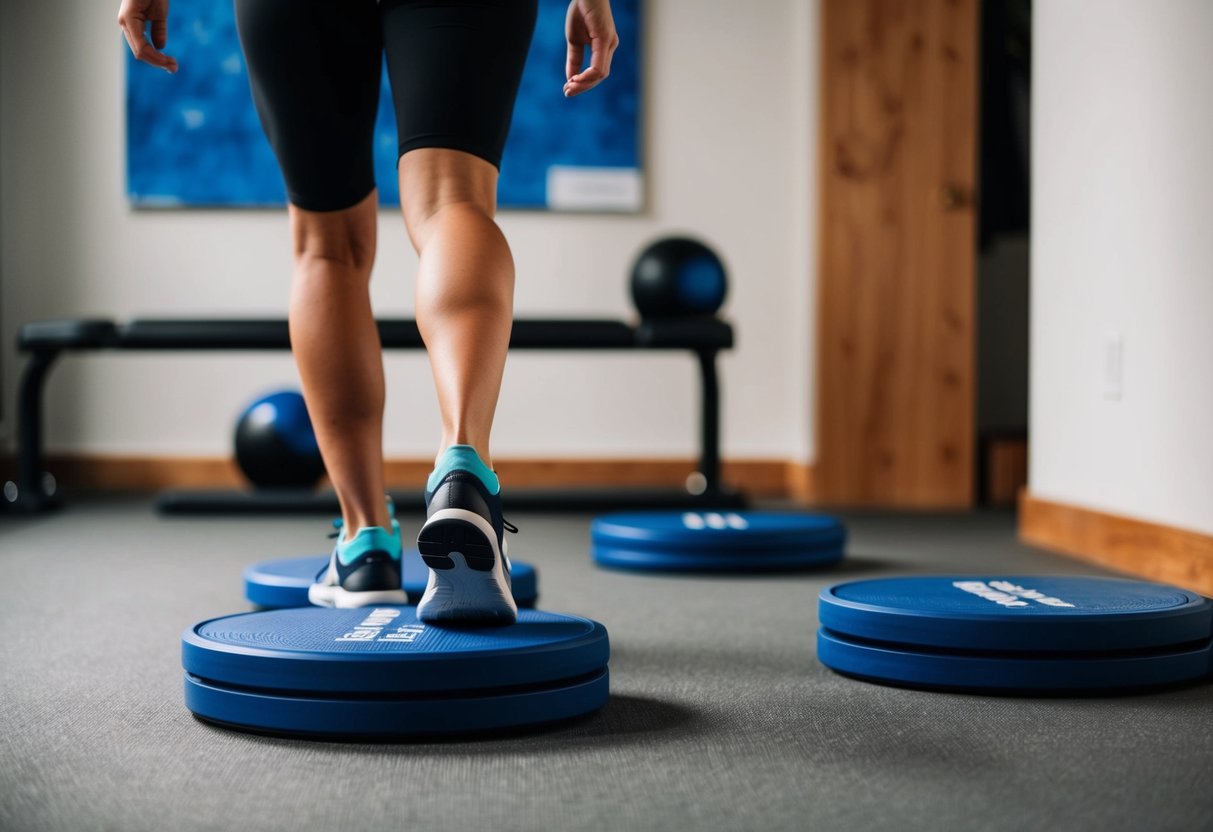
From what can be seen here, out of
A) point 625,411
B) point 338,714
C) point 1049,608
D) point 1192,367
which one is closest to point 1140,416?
point 1192,367

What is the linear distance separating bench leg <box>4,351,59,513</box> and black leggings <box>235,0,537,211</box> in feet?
8.16

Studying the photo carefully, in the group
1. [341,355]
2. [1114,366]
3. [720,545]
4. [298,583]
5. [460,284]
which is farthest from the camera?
[1114,366]

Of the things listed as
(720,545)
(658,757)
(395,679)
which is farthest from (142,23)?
(720,545)

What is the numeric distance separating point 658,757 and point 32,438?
318 cm

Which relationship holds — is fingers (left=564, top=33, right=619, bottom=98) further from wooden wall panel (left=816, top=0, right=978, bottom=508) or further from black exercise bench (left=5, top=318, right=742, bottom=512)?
wooden wall panel (left=816, top=0, right=978, bottom=508)

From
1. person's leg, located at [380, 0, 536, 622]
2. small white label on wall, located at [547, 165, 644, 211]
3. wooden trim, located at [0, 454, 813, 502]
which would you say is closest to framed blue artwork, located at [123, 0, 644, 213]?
small white label on wall, located at [547, 165, 644, 211]

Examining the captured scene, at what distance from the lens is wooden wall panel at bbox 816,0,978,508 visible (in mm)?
4199

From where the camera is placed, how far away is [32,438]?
3.73 m

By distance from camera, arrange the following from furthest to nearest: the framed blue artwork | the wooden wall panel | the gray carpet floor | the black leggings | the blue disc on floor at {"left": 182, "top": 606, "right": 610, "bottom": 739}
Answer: the framed blue artwork
the wooden wall panel
the black leggings
the blue disc on floor at {"left": 182, "top": 606, "right": 610, "bottom": 739}
the gray carpet floor

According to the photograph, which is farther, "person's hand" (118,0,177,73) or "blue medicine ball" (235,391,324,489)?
"blue medicine ball" (235,391,324,489)

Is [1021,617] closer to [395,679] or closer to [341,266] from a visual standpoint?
[395,679]

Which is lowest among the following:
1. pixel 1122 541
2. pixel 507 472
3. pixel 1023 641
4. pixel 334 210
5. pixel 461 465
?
pixel 507 472

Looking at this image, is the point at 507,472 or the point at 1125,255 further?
the point at 507,472

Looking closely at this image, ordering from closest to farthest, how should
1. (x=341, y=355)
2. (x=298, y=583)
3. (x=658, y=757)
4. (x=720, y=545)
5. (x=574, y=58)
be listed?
(x=658, y=757), (x=574, y=58), (x=341, y=355), (x=298, y=583), (x=720, y=545)
